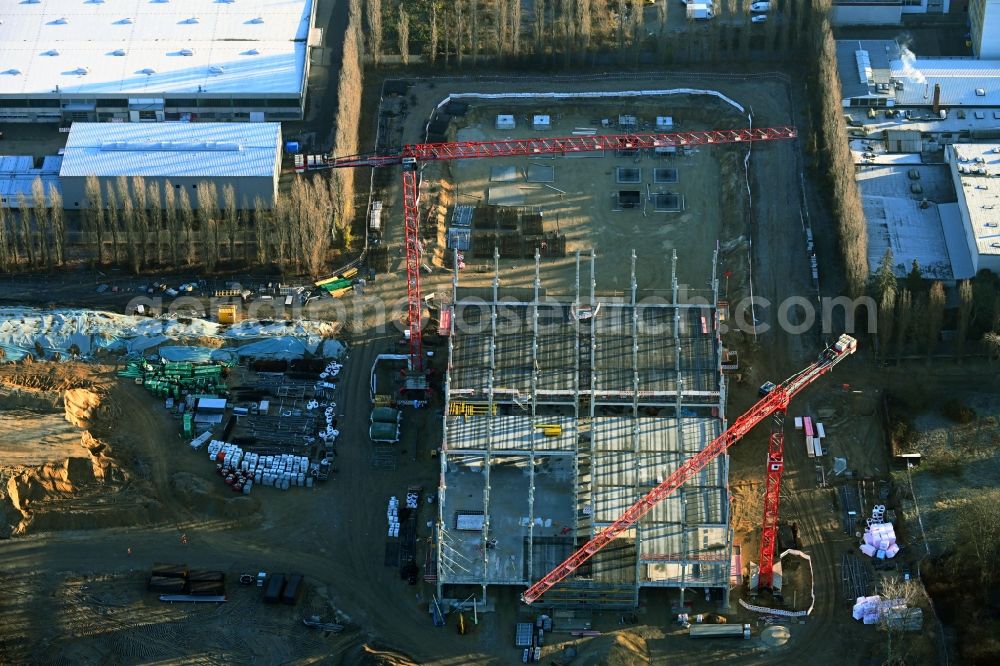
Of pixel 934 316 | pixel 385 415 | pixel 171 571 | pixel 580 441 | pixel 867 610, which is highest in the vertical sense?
pixel 934 316

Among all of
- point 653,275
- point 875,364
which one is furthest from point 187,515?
point 875,364

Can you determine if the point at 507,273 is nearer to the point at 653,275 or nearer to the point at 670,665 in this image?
the point at 653,275

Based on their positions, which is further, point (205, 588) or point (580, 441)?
point (580, 441)

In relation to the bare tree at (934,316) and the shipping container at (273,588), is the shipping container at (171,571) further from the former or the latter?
the bare tree at (934,316)

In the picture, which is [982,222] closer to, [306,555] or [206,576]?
[306,555]

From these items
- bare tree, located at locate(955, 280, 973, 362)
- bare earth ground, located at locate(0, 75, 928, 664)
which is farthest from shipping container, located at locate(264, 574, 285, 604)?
bare tree, located at locate(955, 280, 973, 362)

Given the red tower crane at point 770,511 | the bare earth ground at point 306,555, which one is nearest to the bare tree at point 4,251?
the bare earth ground at point 306,555

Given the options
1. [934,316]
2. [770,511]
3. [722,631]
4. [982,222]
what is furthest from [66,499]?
[982,222]
